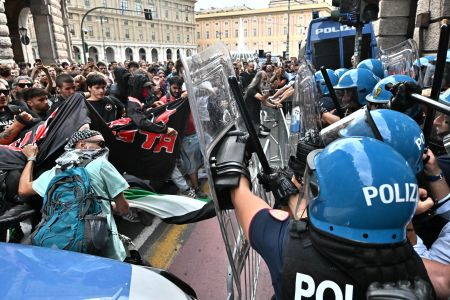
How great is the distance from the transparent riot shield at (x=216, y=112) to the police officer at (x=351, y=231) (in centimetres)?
36

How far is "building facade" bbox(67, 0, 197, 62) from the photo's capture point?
68.7m

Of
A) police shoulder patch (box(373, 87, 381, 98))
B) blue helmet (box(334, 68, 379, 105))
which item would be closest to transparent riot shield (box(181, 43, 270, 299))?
police shoulder patch (box(373, 87, 381, 98))

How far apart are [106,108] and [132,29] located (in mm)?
81411

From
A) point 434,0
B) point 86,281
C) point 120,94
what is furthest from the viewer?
point 434,0

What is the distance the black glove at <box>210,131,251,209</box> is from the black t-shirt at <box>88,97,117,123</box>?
3.28 m

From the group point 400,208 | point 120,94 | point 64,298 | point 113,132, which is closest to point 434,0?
point 120,94

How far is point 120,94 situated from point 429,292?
500cm

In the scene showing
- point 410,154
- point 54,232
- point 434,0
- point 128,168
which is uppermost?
point 434,0

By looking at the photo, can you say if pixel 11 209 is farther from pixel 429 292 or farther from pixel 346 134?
pixel 429 292

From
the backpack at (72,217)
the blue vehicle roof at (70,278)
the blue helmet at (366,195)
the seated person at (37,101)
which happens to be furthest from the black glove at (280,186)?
the seated person at (37,101)

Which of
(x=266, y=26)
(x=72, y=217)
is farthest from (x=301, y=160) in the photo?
(x=266, y=26)

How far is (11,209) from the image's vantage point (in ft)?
8.90

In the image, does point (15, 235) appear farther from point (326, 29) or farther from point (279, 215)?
point (326, 29)

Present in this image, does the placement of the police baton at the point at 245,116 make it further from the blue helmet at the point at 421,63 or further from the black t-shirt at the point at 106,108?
the blue helmet at the point at 421,63
